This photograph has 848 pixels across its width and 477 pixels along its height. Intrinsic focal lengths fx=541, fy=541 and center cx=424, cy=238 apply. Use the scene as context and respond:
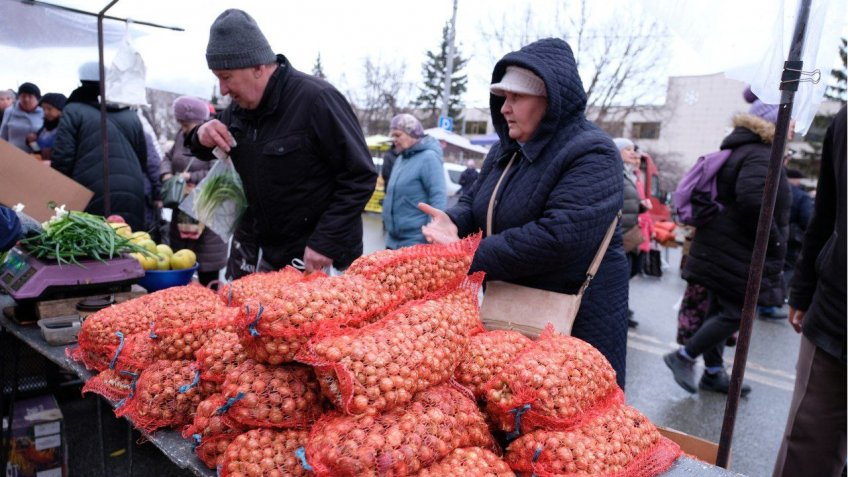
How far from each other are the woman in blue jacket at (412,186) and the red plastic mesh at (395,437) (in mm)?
4380

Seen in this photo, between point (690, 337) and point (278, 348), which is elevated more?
point (278, 348)

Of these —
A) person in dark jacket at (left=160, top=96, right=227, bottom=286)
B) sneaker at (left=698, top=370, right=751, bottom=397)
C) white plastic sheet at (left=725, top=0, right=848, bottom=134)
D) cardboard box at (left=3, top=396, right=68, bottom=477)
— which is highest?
white plastic sheet at (left=725, top=0, right=848, bottom=134)

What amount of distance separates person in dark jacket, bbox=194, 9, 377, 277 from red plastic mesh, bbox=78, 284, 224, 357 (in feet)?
2.88

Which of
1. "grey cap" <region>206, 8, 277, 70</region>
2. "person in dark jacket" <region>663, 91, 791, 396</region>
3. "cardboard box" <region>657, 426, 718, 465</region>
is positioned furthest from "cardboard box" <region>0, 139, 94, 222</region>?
"person in dark jacket" <region>663, 91, 791, 396</region>

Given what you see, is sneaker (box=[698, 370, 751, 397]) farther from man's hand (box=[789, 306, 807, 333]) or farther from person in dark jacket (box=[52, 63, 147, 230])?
person in dark jacket (box=[52, 63, 147, 230])

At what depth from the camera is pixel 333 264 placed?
2.82 metres

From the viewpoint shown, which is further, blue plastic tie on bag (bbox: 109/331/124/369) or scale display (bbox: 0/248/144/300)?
scale display (bbox: 0/248/144/300)

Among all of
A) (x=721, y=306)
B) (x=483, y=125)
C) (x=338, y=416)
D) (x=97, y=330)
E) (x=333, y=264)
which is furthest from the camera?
(x=483, y=125)

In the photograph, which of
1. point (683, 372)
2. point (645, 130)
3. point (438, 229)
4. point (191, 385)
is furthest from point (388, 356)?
point (645, 130)

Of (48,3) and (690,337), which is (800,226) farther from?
(48,3)

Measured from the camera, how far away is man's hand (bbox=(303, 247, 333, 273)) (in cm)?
269

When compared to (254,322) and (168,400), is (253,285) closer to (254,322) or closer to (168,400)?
(168,400)

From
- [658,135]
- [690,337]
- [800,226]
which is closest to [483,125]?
[658,135]

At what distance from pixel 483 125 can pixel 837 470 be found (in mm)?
47964
